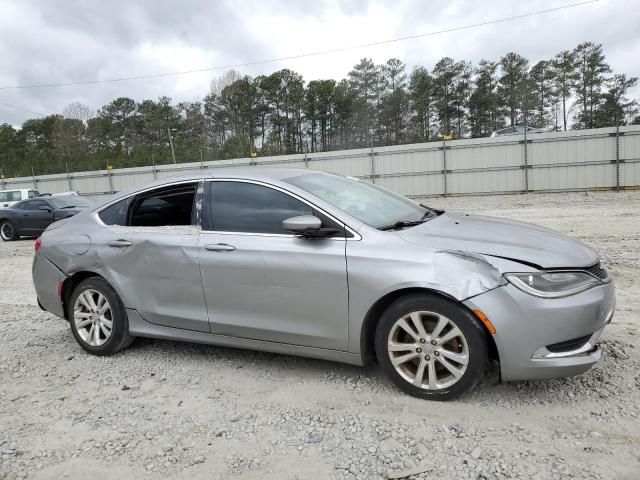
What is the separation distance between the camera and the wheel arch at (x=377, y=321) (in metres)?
2.88

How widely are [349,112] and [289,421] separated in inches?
1975

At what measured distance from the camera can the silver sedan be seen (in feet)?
9.16

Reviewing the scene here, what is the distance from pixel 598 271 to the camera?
303 centimetres

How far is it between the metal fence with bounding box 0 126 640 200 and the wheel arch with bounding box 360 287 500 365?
14.5 meters

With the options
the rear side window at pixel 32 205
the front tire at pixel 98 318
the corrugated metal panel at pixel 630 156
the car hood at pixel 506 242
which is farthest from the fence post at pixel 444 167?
the front tire at pixel 98 318

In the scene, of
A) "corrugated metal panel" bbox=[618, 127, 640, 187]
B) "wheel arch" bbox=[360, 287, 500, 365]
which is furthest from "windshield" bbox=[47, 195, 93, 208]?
"corrugated metal panel" bbox=[618, 127, 640, 187]

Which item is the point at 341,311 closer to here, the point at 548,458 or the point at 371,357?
the point at 371,357

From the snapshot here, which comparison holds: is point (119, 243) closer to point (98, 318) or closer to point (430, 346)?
point (98, 318)

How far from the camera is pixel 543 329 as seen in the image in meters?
2.72

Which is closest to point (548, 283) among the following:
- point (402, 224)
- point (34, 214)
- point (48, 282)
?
point (402, 224)

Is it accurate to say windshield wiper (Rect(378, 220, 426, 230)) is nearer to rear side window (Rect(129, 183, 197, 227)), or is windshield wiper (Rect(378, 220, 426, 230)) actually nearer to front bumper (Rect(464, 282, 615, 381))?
front bumper (Rect(464, 282, 615, 381))

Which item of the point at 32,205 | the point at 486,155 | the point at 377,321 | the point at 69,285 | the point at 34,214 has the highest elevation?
the point at 486,155

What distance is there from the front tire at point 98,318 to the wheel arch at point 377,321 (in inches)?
83.7

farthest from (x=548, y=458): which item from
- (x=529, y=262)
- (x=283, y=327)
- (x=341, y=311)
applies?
(x=283, y=327)
